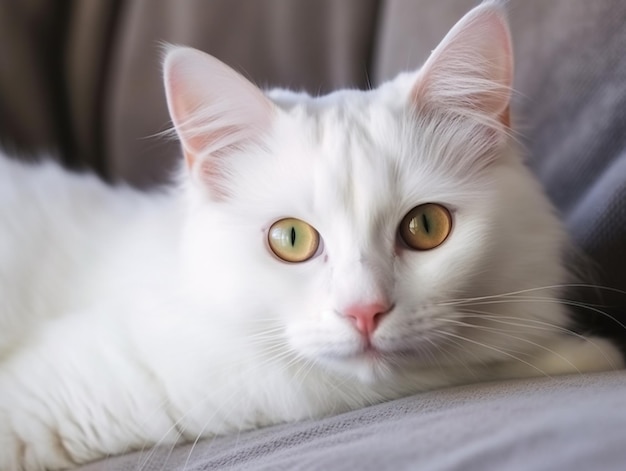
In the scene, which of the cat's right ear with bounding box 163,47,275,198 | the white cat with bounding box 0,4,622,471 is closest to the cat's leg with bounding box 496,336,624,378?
the white cat with bounding box 0,4,622,471

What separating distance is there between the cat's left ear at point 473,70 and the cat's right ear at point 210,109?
0.27 m

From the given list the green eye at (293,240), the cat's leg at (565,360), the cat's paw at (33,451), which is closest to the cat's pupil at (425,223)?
the green eye at (293,240)

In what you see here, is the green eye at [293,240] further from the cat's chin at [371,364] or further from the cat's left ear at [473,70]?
the cat's left ear at [473,70]

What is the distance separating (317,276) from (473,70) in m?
0.42

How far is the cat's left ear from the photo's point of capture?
0.98 m

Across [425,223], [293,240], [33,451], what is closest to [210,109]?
[293,240]

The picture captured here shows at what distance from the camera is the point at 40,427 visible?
1.02m

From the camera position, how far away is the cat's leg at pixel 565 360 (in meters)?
1.03

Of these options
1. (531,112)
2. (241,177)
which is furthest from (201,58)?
(531,112)

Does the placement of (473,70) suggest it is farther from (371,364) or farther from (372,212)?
(371,364)

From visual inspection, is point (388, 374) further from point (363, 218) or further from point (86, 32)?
point (86, 32)

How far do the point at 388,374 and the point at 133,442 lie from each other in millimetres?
428

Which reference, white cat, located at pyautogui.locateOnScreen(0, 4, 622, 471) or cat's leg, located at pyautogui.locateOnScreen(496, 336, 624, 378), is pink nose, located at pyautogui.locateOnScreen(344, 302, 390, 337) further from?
cat's leg, located at pyautogui.locateOnScreen(496, 336, 624, 378)

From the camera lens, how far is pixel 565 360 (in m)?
1.03
